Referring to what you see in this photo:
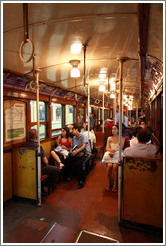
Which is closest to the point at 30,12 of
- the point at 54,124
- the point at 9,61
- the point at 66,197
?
the point at 9,61

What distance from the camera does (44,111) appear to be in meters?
5.56

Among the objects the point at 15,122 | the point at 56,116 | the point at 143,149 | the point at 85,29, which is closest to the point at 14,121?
the point at 15,122

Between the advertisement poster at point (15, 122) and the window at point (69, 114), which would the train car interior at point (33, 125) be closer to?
the advertisement poster at point (15, 122)

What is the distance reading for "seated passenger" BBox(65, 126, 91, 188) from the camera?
4.24 meters

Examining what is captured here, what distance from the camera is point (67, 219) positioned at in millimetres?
2863

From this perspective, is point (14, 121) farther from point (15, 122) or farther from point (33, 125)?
→ point (33, 125)

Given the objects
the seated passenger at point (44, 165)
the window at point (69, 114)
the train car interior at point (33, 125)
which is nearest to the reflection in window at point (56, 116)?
the window at point (69, 114)

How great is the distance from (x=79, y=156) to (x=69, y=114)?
3.60m

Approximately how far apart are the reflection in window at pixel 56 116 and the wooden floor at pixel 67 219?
2.85 m

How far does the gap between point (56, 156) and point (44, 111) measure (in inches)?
→ 72.9

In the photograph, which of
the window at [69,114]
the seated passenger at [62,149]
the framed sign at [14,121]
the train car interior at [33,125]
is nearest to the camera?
the train car interior at [33,125]

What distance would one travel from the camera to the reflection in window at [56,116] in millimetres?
6160

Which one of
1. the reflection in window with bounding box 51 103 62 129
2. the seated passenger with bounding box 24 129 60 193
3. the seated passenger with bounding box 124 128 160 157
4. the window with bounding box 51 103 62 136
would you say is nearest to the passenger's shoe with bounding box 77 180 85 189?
the seated passenger with bounding box 24 129 60 193

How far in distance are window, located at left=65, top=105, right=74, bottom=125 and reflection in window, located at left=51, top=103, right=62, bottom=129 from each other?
0.52 metres
